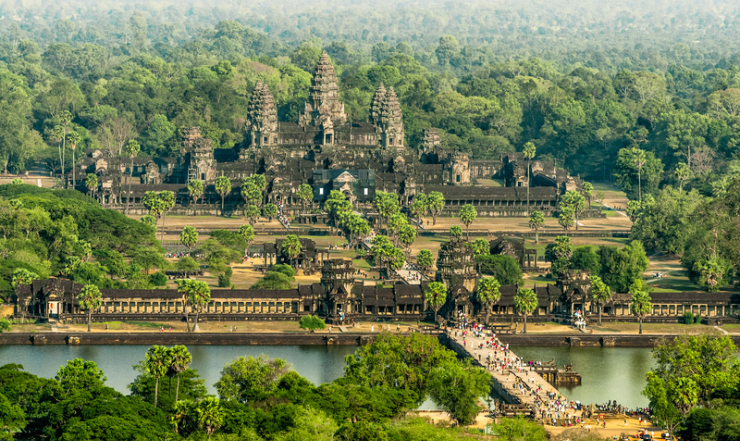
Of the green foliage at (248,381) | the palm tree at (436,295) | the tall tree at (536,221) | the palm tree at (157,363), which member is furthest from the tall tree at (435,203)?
the palm tree at (157,363)

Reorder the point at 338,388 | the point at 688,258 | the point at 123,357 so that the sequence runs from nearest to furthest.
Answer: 1. the point at 338,388
2. the point at 123,357
3. the point at 688,258

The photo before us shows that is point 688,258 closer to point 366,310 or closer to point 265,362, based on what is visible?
point 366,310

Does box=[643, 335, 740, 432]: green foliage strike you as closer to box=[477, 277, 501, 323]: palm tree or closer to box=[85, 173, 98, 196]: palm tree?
box=[477, 277, 501, 323]: palm tree

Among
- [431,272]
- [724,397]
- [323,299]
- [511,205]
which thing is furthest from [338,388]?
[511,205]

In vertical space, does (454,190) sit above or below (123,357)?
above

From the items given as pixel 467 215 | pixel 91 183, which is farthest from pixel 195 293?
pixel 91 183

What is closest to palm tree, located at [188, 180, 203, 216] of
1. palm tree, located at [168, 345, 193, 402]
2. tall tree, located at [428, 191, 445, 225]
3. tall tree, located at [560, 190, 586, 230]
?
tall tree, located at [428, 191, 445, 225]

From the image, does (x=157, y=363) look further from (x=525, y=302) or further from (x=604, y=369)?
(x=525, y=302)

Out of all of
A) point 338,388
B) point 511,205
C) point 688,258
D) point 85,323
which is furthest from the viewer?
point 511,205
